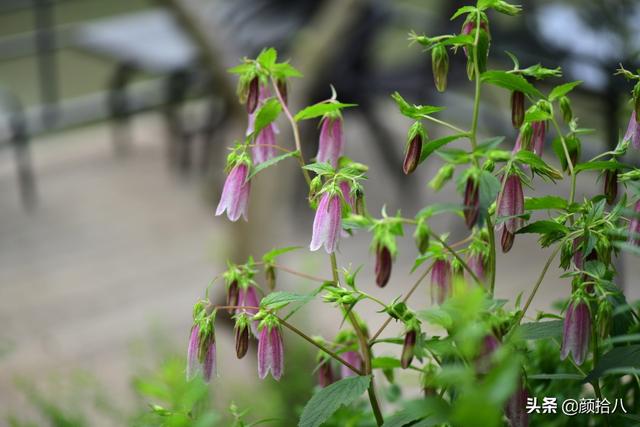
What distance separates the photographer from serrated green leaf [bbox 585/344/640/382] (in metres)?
0.90

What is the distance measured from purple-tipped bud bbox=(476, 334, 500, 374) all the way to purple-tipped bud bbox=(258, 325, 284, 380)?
0.21 m

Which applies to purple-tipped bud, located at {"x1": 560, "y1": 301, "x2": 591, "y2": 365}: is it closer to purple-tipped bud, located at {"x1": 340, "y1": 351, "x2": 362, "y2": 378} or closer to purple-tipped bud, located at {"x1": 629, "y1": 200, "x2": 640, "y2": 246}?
purple-tipped bud, located at {"x1": 629, "y1": 200, "x2": 640, "y2": 246}

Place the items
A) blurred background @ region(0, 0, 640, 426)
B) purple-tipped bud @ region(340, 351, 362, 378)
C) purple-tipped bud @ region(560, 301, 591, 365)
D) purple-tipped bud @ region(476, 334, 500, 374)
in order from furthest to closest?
blurred background @ region(0, 0, 640, 426)
purple-tipped bud @ region(340, 351, 362, 378)
purple-tipped bud @ region(560, 301, 591, 365)
purple-tipped bud @ region(476, 334, 500, 374)

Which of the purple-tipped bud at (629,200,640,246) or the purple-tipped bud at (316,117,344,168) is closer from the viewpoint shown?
the purple-tipped bud at (629,200,640,246)

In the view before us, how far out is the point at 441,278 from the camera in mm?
993

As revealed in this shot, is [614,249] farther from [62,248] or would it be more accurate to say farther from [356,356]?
[62,248]

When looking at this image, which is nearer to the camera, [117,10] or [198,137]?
[198,137]

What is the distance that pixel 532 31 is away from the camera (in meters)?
4.07

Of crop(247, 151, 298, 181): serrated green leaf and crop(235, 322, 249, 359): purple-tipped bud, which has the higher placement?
crop(247, 151, 298, 181): serrated green leaf

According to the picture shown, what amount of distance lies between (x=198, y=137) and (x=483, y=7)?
421 cm

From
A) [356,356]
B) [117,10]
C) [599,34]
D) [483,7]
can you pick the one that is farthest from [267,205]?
[117,10]

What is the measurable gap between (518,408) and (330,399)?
0.17 m

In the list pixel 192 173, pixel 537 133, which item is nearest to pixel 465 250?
pixel 537 133

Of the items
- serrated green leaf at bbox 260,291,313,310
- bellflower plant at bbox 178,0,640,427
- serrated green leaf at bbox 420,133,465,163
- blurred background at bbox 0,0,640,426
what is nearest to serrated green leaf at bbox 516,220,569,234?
bellflower plant at bbox 178,0,640,427
